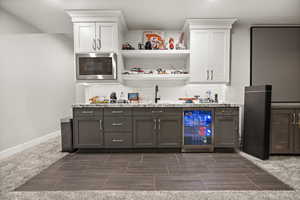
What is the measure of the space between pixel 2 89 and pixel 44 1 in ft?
5.60

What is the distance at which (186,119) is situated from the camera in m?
3.12

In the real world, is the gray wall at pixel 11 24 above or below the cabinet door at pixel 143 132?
above

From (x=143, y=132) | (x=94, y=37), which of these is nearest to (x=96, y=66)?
(x=94, y=37)

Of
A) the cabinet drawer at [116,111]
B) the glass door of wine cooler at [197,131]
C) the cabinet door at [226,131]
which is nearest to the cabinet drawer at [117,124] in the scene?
the cabinet drawer at [116,111]

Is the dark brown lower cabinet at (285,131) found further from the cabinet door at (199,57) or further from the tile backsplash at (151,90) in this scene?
the cabinet door at (199,57)

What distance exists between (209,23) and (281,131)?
7.73 ft

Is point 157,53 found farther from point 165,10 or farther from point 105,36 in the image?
point 105,36

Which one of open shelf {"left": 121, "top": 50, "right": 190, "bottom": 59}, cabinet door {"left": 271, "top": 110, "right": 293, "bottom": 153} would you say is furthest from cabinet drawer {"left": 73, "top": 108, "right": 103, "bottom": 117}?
cabinet door {"left": 271, "top": 110, "right": 293, "bottom": 153}

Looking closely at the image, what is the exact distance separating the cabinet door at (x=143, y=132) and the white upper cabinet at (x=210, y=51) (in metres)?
1.21

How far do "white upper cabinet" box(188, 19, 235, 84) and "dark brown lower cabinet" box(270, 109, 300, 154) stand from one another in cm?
108

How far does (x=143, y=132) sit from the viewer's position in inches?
122

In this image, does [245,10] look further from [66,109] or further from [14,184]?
[66,109]

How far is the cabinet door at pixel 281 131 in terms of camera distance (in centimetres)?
299

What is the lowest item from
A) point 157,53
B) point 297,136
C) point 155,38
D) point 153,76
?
point 297,136
